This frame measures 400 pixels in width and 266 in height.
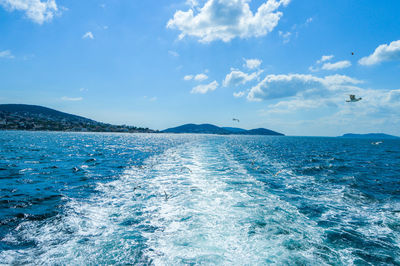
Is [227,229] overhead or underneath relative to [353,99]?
underneath

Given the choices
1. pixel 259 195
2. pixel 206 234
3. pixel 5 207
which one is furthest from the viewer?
pixel 259 195

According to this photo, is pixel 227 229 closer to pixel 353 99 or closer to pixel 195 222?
pixel 195 222

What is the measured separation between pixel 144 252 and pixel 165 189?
970 centimetres

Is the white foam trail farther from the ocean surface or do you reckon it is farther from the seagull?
the seagull

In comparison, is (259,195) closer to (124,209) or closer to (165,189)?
(165,189)

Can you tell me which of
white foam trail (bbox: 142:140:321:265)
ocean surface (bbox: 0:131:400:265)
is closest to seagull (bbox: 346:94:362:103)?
ocean surface (bbox: 0:131:400:265)

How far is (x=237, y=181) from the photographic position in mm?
21281

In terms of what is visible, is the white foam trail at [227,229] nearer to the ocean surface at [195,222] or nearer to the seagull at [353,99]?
the ocean surface at [195,222]

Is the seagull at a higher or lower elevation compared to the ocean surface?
higher

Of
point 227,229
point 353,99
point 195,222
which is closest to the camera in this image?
point 227,229

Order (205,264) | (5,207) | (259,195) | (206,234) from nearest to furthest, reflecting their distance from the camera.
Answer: (205,264)
(206,234)
(5,207)
(259,195)

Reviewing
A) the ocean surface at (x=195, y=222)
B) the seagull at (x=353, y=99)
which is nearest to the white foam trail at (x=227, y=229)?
the ocean surface at (x=195, y=222)

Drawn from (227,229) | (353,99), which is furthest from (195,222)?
(353,99)

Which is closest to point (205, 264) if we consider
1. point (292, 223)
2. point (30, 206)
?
point (292, 223)
